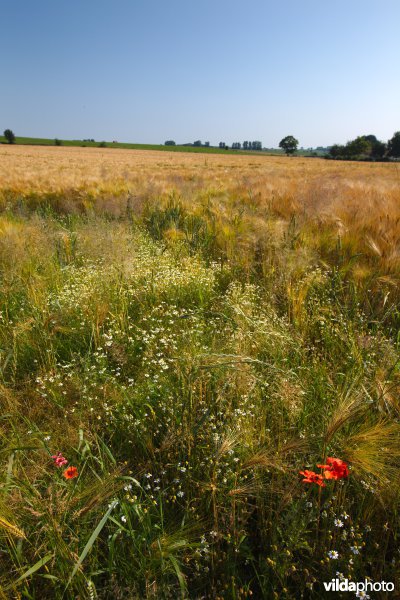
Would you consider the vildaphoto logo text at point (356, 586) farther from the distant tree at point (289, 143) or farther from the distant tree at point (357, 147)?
the distant tree at point (289, 143)

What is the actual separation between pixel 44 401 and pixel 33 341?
726 mm

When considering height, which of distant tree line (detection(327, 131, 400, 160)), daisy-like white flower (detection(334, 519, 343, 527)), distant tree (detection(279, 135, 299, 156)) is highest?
distant tree (detection(279, 135, 299, 156))

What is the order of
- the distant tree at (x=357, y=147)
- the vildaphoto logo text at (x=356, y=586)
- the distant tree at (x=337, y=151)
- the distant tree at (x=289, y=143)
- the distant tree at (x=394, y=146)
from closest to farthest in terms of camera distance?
the vildaphoto logo text at (x=356, y=586)
the distant tree at (x=394, y=146)
the distant tree at (x=357, y=147)
the distant tree at (x=337, y=151)
the distant tree at (x=289, y=143)

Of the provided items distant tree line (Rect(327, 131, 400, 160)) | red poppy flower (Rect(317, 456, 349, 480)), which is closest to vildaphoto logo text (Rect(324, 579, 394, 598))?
red poppy flower (Rect(317, 456, 349, 480))

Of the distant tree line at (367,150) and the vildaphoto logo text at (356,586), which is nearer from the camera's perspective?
the vildaphoto logo text at (356,586)

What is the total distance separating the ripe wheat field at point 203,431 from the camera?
1.29 metres

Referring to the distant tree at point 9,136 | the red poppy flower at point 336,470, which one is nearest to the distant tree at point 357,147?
the distant tree at point 9,136

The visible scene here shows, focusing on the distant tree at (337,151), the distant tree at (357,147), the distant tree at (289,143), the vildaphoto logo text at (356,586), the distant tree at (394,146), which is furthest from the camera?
the distant tree at (289,143)

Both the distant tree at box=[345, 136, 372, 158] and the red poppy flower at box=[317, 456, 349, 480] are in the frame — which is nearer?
the red poppy flower at box=[317, 456, 349, 480]

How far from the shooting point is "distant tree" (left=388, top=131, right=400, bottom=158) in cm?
7581

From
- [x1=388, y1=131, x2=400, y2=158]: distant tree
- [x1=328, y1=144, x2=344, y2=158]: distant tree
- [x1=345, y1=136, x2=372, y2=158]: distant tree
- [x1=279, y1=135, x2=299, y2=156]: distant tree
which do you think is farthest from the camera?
[x1=279, y1=135, x2=299, y2=156]: distant tree

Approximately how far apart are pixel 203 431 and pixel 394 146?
9401 cm

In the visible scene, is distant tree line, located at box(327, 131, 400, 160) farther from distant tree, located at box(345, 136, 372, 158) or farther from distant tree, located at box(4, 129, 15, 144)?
distant tree, located at box(4, 129, 15, 144)

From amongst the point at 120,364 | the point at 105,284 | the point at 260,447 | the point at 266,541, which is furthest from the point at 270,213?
the point at 266,541
